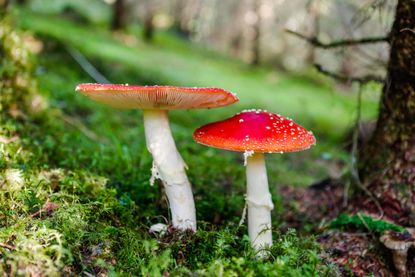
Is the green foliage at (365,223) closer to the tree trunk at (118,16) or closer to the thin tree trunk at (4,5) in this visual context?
the thin tree trunk at (4,5)

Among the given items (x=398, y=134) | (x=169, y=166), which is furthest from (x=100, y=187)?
(x=398, y=134)

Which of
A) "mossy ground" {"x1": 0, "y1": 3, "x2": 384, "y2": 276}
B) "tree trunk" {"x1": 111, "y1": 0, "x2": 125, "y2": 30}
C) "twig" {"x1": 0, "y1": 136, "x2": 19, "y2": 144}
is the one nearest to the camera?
"mossy ground" {"x1": 0, "y1": 3, "x2": 384, "y2": 276}

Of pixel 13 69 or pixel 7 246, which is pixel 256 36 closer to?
pixel 13 69

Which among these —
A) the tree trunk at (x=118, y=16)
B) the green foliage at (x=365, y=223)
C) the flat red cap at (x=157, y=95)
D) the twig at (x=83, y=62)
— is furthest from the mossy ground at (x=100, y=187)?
the tree trunk at (x=118, y=16)

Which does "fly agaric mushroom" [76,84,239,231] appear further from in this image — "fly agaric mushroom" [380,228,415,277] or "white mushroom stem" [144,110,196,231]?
"fly agaric mushroom" [380,228,415,277]

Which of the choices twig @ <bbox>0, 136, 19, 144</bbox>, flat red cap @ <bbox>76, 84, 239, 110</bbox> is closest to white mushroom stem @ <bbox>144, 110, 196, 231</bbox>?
flat red cap @ <bbox>76, 84, 239, 110</bbox>

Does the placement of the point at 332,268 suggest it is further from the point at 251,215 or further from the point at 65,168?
the point at 65,168

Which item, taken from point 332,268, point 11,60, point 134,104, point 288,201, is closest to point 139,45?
point 11,60
